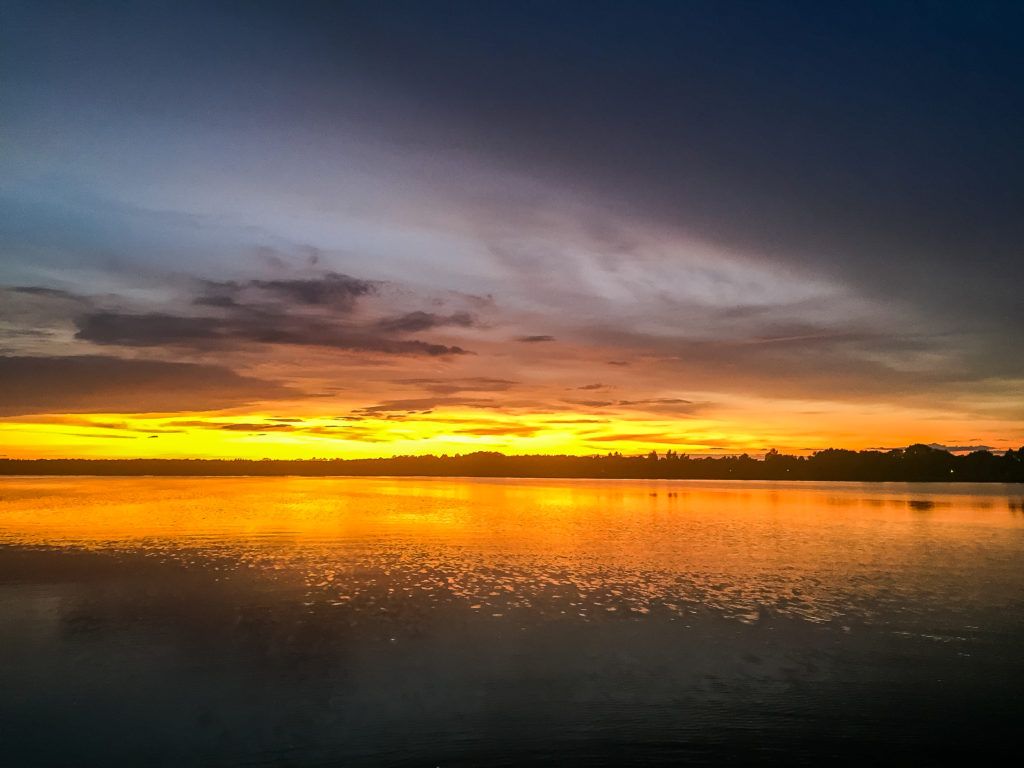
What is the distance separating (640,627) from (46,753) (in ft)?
52.5

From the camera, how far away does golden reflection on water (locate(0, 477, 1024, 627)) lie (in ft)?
88.0

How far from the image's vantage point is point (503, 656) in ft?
64.2

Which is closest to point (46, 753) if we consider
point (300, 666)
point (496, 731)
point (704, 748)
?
point (300, 666)

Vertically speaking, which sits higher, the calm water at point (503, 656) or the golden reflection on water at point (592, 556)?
the golden reflection on water at point (592, 556)

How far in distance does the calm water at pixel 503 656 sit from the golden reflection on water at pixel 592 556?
11.4 inches

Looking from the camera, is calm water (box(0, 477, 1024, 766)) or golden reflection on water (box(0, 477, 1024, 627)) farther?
golden reflection on water (box(0, 477, 1024, 627))

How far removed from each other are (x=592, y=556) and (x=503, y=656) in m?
20.4

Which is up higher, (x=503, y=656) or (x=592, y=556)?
(x=592, y=556)

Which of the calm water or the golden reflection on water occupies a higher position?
the golden reflection on water

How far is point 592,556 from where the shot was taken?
39281 millimetres

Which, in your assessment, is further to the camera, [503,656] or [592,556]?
[592,556]

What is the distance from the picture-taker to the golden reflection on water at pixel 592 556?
88.0 feet

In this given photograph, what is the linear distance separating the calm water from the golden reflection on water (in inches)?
11.4

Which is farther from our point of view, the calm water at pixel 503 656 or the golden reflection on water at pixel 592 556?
the golden reflection on water at pixel 592 556
